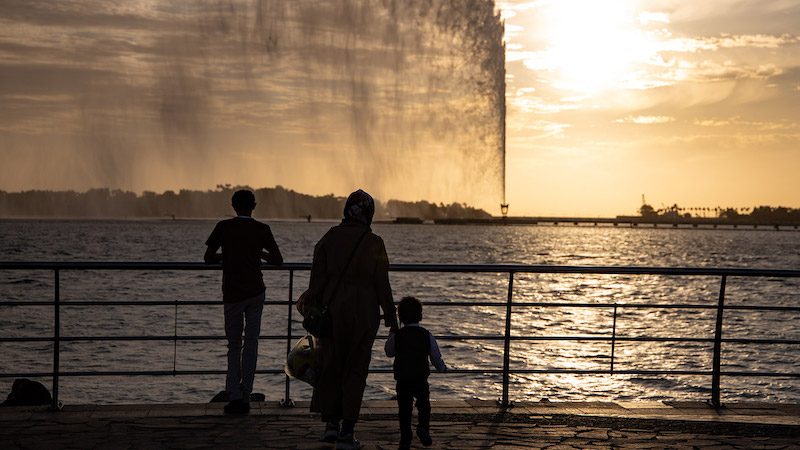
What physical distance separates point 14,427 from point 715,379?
6499mm

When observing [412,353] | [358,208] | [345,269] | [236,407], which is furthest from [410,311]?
[236,407]

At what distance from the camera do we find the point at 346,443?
7.55 metres

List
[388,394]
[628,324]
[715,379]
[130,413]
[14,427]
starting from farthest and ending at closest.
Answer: [628,324] → [388,394] → [715,379] → [130,413] → [14,427]

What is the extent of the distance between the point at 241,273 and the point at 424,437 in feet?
7.72

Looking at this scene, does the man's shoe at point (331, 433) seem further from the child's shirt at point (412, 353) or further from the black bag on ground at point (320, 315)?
the black bag on ground at point (320, 315)

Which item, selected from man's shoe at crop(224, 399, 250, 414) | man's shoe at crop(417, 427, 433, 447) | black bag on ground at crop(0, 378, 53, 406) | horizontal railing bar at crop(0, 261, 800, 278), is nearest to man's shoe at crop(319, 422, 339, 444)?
man's shoe at crop(417, 427, 433, 447)

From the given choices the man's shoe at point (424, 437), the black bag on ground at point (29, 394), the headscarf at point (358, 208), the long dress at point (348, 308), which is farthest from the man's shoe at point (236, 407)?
the black bag on ground at point (29, 394)

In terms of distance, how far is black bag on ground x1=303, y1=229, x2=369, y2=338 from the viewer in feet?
24.9

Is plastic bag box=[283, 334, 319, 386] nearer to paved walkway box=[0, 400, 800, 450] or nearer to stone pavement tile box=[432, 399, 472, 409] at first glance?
paved walkway box=[0, 400, 800, 450]

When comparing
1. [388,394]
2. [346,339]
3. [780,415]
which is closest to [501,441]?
[346,339]

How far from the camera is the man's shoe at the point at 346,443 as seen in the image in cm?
751

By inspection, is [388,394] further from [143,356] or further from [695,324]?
[695,324]

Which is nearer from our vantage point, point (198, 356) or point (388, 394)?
point (388, 394)

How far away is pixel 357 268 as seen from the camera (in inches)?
300
